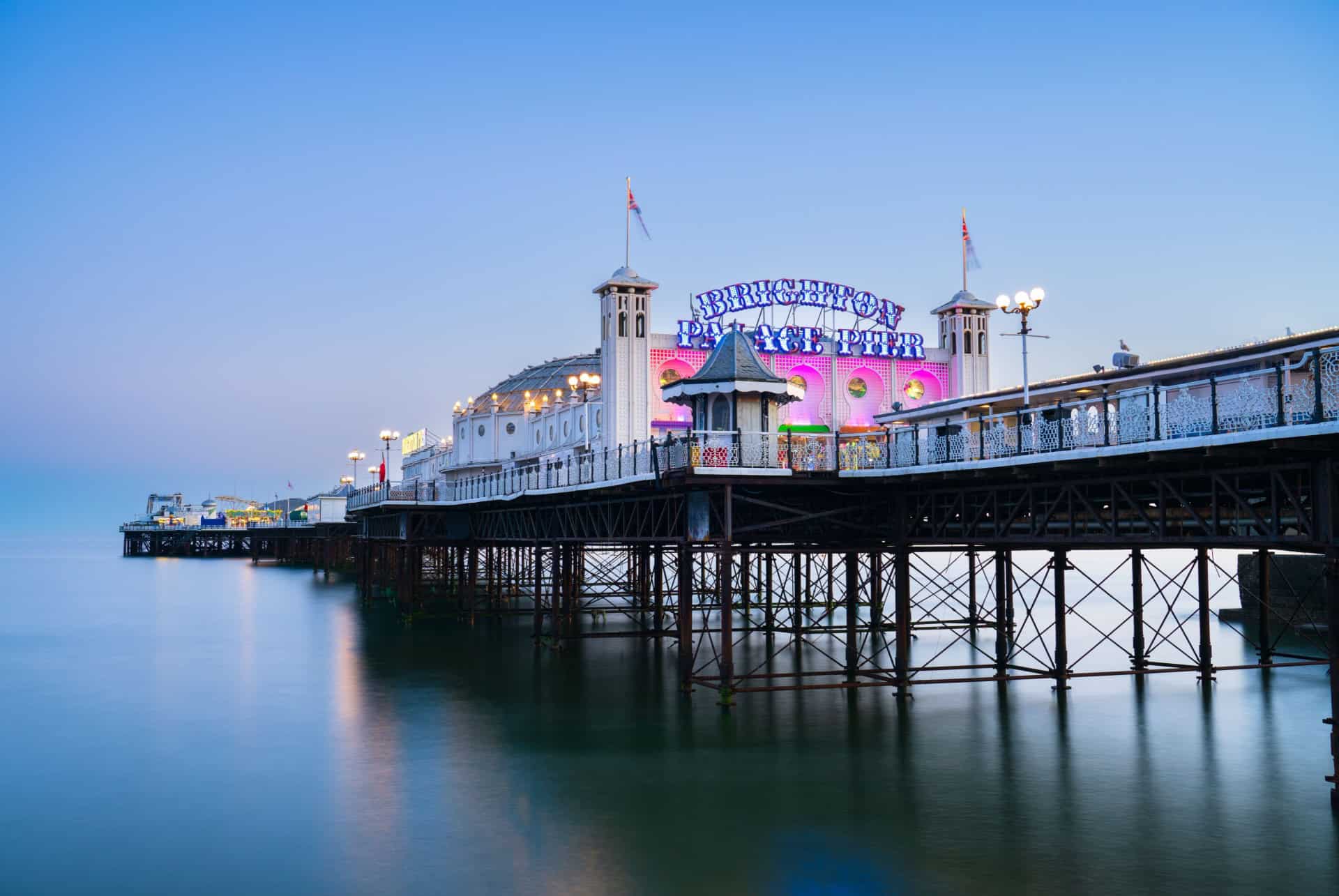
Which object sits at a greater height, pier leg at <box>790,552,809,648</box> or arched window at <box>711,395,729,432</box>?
arched window at <box>711,395,729,432</box>

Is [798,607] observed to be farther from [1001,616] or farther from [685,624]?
[685,624]

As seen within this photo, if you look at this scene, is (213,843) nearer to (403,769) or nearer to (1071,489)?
(403,769)

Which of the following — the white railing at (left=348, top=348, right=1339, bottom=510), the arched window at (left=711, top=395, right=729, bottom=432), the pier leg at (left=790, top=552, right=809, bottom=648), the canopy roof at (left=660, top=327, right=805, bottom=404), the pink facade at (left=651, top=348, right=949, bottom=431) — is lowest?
the pier leg at (left=790, top=552, right=809, bottom=648)

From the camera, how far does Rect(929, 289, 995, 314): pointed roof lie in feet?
188

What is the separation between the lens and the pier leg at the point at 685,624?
3250cm

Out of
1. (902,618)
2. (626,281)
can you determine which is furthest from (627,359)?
(902,618)

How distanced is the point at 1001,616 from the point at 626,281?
2661 cm

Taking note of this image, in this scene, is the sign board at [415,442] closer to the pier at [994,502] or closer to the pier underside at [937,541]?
the pier underside at [937,541]

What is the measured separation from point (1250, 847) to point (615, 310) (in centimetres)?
3999

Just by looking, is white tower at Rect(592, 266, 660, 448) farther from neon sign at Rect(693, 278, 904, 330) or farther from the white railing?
the white railing

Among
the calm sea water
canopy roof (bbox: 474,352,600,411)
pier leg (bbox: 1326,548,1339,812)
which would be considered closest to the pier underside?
pier leg (bbox: 1326,548,1339,812)

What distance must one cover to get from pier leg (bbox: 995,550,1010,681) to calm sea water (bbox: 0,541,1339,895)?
3.19 feet

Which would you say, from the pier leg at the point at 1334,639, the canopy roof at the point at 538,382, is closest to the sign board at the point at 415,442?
the canopy roof at the point at 538,382

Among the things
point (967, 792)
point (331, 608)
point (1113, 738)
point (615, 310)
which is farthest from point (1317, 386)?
point (331, 608)
